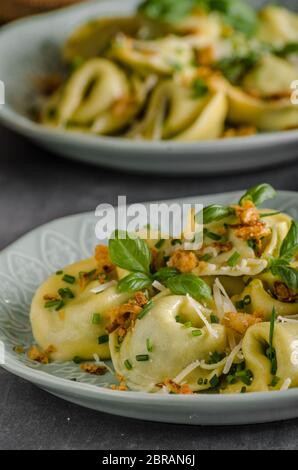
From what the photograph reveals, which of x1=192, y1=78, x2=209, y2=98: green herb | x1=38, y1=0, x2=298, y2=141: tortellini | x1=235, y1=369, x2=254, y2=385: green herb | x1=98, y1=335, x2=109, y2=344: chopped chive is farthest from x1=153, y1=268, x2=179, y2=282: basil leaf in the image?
x1=192, y1=78, x2=209, y2=98: green herb

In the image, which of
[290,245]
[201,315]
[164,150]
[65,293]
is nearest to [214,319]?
[201,315]

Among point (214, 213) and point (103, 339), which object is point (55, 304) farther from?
point (214, 213)

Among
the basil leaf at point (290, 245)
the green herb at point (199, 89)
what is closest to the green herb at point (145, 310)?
the basil leaf at point (290, 245)

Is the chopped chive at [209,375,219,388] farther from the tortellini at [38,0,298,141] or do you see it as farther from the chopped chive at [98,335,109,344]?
the tortellini at [38,0,298,141]

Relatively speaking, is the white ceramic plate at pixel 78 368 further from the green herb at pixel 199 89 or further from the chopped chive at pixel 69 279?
the green herb at pixel 199 89

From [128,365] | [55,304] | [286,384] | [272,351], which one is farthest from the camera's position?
[55,304]

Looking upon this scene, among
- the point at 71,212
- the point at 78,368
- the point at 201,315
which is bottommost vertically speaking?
the point at 71,212
